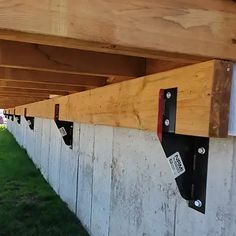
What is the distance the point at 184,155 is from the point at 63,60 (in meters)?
0.90

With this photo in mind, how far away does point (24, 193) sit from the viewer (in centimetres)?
625

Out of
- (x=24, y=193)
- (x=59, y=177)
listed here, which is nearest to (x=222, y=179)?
(x=59, y=177)

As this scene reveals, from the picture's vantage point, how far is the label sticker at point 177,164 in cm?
177

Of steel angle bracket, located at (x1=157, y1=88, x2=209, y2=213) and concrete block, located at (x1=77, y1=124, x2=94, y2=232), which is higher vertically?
steel angle bracket, located at (x1=157, y1=88, x2=209, y2=213)

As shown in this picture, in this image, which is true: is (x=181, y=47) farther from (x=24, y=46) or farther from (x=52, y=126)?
(x=52, y=126)

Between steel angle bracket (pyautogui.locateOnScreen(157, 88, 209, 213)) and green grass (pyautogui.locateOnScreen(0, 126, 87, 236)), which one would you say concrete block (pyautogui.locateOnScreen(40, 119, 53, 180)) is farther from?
steel angle bracket (pyautogui.locateOnScreen(157, 88, 209, 213))

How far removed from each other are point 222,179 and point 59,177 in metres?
4.36

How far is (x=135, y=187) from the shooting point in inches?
119

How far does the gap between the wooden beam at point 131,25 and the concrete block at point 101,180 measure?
227 centimetres

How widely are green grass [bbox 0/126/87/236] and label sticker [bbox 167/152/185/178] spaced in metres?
2.77

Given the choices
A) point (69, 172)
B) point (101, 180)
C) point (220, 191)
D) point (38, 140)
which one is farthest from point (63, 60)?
point (38, 140)

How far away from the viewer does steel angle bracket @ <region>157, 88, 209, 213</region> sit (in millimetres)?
1771

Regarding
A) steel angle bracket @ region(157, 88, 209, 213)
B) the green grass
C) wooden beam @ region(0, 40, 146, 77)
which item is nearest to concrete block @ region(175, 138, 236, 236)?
steel angle bracket @ region(157, 88, 209, 213)

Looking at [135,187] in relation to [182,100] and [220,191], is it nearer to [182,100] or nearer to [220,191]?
[220,191]
